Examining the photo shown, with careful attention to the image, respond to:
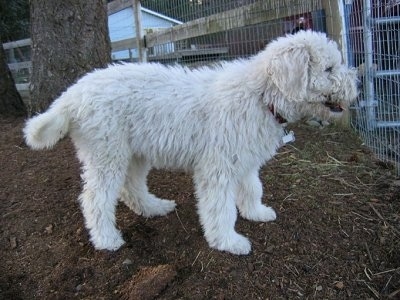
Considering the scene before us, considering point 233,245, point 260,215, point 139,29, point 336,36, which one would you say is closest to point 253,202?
point 260,215

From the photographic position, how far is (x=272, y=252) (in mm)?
3697

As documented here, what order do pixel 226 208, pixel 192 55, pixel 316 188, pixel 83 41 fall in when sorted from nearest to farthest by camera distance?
pixel 226 208 → pixel 316 188 → pixel 83 41 → pixel 192 55

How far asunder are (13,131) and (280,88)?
16.7ft

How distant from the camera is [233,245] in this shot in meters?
3.64

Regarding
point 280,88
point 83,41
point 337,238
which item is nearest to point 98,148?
point 280,88

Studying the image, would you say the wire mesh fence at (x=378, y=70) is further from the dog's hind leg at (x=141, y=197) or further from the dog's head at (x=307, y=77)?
the dog's hind leg at (x=141, y=197)

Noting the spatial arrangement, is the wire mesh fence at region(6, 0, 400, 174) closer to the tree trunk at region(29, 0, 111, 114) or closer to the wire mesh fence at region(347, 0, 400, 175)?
the wire mesh fence at region(347, 0, 400, 175)

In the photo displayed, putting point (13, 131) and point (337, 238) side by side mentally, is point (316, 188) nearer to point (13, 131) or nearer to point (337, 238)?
point (337, 238)

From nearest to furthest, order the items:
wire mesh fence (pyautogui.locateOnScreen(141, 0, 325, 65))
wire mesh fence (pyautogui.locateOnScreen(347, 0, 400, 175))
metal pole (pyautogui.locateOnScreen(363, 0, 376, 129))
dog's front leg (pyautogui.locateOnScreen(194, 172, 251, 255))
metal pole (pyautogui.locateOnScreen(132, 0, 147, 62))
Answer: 1. dog's front leg (pyautogui.locateOnScreen(194, 172, 251, 255))
2. wire mesh fence (pyautogui.locateOnScreen(347, 0, 400, 175))
3. metal pole (pyautogui.locateOnScreen(363, 0, 376, 129))
4. wire mesh fence (pyautogui.locateOnScreen(141, 0, 325, 65))
5. metal pole (pyautogui.locateOnScreen(132, 0, 147, 62))

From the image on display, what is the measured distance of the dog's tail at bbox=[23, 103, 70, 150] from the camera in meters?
3.52

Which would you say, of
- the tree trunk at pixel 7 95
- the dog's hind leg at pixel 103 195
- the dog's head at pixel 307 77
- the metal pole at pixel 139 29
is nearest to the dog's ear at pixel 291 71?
the dog's head at pixel 307 77

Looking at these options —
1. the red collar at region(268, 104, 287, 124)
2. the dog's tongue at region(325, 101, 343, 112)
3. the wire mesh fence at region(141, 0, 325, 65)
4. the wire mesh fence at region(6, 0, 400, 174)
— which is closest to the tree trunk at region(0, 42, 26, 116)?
the wire mesh fence at region(141, 0, 325, 65)

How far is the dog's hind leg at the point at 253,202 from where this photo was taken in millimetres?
4094

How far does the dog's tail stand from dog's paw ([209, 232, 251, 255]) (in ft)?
5.10
